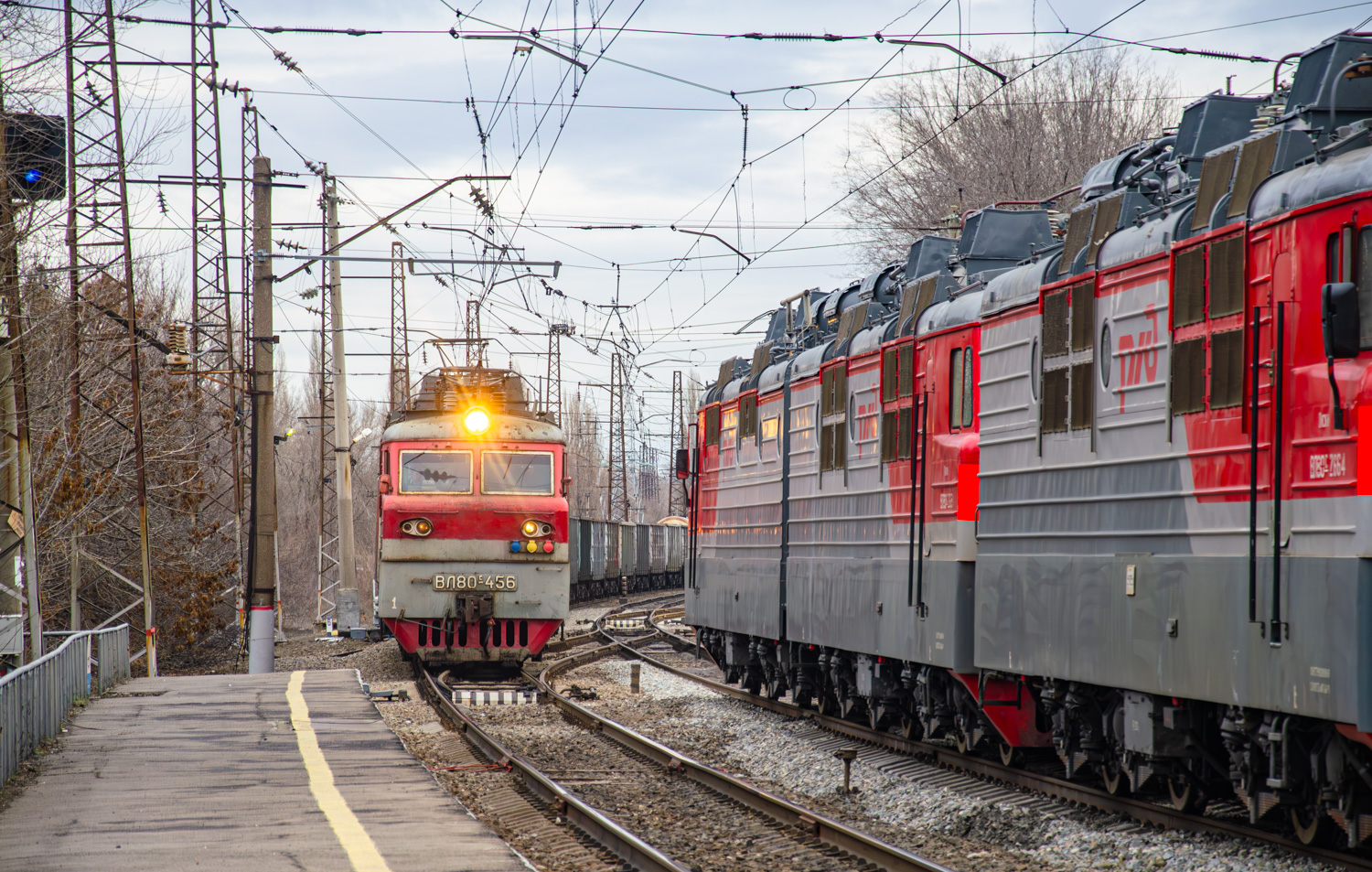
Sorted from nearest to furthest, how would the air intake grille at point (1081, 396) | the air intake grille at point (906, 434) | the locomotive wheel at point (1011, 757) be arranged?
1. the air intake grille at point (1081, 396)
2. the locomotive wheel at point (1011, 757)
3. the air intake grille at point (906, 434)

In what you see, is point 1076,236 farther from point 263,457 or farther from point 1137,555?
point 263,457

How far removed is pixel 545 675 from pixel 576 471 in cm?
7197

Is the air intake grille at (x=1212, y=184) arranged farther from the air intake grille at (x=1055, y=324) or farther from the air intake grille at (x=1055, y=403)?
the air intake grille at (x=1055, y=403)

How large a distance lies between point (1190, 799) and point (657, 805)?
4.02 m

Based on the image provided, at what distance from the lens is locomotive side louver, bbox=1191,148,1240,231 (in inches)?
341

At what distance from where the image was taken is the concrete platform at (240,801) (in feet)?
27.1

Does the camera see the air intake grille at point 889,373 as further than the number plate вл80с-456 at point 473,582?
No

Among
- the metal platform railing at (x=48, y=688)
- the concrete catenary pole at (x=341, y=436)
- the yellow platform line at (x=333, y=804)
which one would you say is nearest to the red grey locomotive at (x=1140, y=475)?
the yellow platform line at (x=333, y=804)

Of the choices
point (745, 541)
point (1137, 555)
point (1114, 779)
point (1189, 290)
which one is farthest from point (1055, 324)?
point (745, 541)

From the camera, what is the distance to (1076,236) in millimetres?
10766

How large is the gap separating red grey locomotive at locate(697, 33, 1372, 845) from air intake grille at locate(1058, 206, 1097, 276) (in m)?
0.03

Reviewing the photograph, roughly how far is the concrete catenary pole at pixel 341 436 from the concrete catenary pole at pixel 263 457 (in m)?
6.60

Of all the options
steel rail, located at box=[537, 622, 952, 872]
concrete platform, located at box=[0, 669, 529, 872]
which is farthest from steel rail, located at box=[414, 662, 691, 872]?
steel rail, located at box=[537, 622, 952, 872]

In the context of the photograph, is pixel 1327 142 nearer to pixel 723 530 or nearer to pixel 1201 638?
pixel 1201 638
